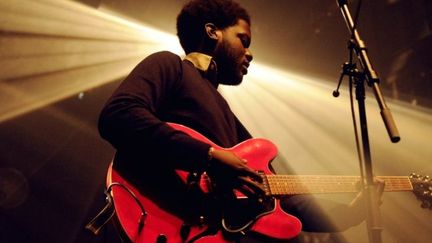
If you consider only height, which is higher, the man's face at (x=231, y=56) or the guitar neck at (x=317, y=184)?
the man's face at (x=231, y=56)

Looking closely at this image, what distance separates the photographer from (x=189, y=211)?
4.77ft

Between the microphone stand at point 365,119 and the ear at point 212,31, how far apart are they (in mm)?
840

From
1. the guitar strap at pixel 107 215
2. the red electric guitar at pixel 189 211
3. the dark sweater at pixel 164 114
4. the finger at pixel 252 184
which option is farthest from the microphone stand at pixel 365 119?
the guitar strap at pixel 107 215

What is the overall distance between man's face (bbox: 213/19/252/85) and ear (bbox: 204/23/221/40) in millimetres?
35

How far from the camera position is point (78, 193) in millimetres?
4598

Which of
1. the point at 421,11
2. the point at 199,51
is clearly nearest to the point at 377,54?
the point at 421,11

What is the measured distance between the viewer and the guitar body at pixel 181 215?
4.50 ft

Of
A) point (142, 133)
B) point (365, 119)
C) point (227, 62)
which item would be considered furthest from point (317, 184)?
point (142, 133)

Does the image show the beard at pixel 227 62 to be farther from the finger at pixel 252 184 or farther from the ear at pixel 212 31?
the finger at pixel 252 184

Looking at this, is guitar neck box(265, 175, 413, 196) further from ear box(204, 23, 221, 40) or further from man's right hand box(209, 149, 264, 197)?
ear box(204, 23, 221, 40)

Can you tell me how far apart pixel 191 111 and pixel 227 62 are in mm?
666

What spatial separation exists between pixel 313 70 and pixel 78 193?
3.65m

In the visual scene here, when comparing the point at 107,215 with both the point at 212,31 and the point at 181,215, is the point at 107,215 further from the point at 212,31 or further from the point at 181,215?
the point at 212,31

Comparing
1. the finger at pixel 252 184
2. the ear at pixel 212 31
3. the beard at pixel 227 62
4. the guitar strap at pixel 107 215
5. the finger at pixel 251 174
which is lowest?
the guitar strap at pixel 107 215
